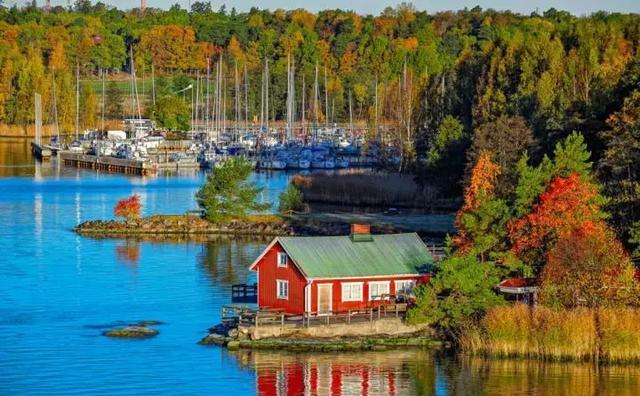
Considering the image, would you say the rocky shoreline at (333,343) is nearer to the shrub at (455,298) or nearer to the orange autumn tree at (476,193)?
the shrub at (455,298)

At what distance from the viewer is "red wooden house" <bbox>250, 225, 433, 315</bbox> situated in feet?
174

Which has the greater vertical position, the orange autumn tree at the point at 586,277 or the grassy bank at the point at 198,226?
the orange autumn tree at the point at 586,277

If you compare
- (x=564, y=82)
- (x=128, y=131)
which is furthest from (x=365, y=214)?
(x=128, y=131)

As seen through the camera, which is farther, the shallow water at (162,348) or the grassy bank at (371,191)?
the grassy bank at (371,191)

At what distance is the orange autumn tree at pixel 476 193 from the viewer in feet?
184

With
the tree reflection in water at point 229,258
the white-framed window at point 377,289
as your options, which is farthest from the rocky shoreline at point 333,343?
the tree reflection in water at point 229,258

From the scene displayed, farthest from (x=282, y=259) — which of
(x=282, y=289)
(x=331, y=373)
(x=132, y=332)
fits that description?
(x=331, y=373)

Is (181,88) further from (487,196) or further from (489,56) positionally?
(487,196)

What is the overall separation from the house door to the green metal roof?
1.25 ft

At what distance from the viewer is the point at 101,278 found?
227 ft

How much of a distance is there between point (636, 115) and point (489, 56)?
44.6 meters

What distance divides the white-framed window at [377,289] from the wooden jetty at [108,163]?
261ft

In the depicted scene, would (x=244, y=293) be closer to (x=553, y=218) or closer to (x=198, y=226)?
(x=553, y=218)

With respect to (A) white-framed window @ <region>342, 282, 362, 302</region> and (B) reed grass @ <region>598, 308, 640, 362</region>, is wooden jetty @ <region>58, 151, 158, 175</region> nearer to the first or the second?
(A) white-framed window @ <region>342, 282, 362, 302</region>
